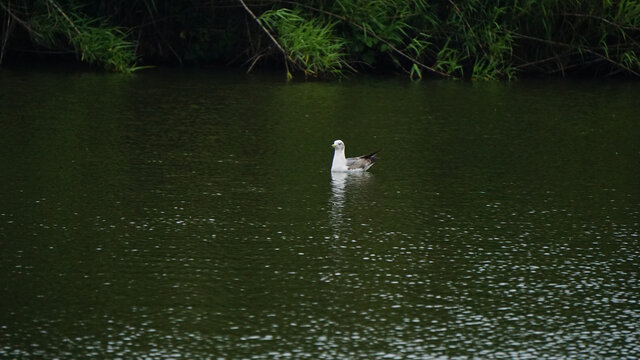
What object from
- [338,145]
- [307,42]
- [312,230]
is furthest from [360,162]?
[307,42]

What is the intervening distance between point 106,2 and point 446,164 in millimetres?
10559

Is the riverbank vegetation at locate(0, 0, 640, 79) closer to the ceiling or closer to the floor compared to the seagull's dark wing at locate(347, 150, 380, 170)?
closer to the ceiling

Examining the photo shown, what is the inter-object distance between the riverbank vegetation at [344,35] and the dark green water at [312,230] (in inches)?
128

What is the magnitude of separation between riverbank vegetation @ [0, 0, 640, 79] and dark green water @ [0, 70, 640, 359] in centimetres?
324

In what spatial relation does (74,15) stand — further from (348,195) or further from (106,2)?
(348,195)

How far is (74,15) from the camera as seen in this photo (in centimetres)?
2006

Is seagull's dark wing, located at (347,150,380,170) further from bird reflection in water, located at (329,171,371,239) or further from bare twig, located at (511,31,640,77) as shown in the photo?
bare twig, located at (511,31,640,77)

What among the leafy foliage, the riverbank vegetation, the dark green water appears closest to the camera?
the dark green water

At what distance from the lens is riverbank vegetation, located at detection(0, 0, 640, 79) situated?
1992 cm

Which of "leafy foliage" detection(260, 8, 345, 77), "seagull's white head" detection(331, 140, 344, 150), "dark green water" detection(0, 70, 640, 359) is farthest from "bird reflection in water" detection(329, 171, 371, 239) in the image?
"leafy foliage" detection(260, 8, 345, 77)

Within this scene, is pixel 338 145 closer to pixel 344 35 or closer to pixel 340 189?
pixel 340 189

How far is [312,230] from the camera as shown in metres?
9.50

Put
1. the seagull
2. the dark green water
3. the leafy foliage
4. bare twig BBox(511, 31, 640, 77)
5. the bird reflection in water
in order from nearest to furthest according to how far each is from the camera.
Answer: the dark green water → the bird reflection in water → the seagull → the leafy foliage → bare twig BBox(511, 31, 640, 77)

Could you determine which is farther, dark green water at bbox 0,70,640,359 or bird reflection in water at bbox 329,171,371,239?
bird reflection in water at bbox 329,171,371,239
